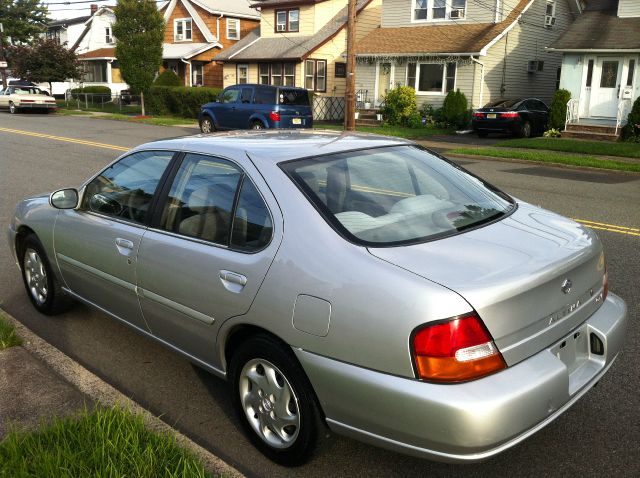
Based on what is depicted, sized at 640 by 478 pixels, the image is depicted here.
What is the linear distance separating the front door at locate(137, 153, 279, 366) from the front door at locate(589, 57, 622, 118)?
896 inches

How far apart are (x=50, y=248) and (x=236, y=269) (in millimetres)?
2316

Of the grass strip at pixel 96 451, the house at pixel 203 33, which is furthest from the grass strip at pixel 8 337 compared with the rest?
the house at pixel 203 33

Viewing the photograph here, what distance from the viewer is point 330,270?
9.29 ft

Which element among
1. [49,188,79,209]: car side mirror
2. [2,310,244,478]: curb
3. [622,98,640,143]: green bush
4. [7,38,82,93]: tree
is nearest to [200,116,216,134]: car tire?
[622,98,640,143]: green bush

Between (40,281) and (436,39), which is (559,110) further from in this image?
(40,281)

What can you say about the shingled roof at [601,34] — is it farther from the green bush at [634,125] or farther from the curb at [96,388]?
the curb at [96,388]

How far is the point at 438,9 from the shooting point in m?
29.0

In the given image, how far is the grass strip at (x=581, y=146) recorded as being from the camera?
1791 cm

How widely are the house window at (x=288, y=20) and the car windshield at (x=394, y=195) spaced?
33456 mm

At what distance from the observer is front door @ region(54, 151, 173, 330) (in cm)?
402

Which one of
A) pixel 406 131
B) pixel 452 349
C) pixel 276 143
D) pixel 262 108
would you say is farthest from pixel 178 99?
pixel 452 349

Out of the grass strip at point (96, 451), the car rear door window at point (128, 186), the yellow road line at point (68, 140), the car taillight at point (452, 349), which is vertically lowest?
the grass strip at point (96, 451)

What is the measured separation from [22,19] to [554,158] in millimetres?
55281

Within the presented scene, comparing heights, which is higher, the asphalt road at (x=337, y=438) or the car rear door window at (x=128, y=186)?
the car rear door window at (x=128, y=186)
